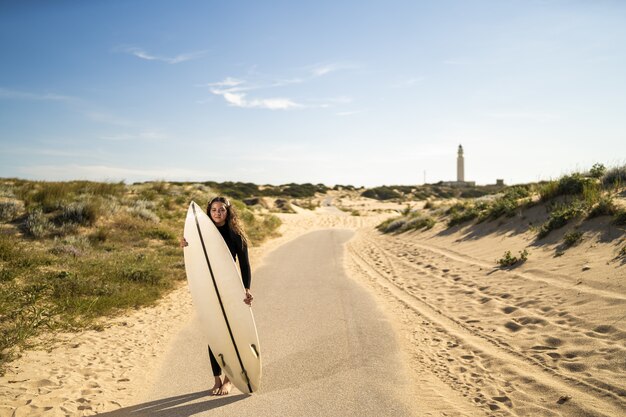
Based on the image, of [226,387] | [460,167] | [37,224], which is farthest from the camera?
[460,167]

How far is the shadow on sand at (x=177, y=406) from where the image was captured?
3.90m

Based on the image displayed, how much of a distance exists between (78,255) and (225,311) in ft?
25.7

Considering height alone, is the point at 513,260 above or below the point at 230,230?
below

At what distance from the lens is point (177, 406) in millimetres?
4047

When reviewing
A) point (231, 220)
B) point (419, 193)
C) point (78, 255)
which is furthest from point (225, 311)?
point (419, 193)

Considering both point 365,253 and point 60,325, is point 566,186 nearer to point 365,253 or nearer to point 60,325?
point 365,253

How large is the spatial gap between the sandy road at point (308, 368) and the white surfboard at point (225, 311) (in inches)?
12.4

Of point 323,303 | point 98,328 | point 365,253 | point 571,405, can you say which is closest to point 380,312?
point 323,303

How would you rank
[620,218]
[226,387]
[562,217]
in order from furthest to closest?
[562,217], [620,218], [226,387]

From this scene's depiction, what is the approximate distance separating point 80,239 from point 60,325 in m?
6.76

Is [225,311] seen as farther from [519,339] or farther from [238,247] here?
[519,339]

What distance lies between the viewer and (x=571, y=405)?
143 inches

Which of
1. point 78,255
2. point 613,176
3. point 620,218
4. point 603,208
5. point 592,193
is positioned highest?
point 613,176

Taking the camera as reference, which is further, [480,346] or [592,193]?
[592,193]
